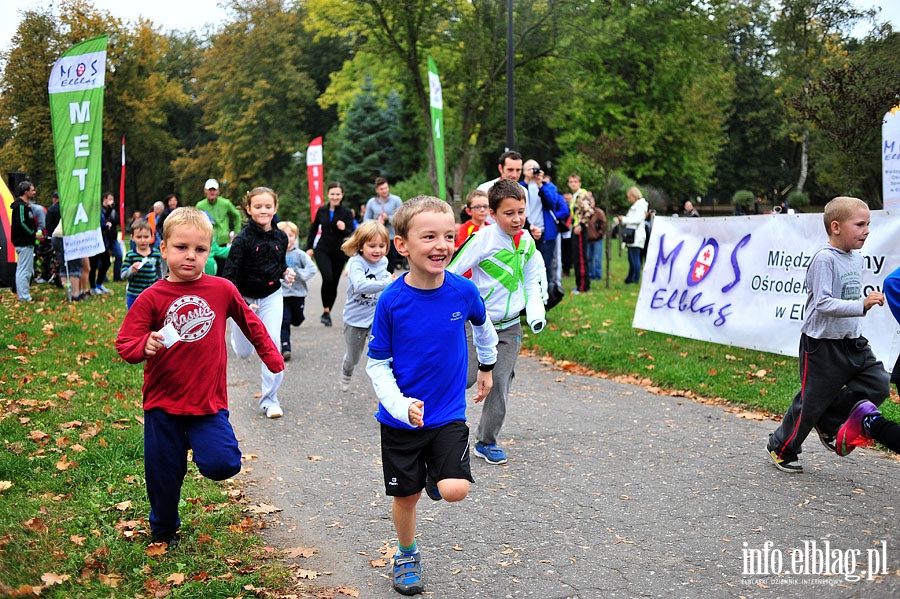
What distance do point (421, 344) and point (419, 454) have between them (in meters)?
0.55

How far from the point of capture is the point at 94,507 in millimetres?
5336

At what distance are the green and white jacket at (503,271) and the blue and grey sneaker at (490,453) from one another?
0.92 m

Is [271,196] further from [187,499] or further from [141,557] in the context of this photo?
[141,557]

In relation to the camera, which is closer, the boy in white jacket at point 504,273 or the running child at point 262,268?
the boy in white jacket at point 504,273

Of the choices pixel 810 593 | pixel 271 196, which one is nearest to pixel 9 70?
pixel 271 196

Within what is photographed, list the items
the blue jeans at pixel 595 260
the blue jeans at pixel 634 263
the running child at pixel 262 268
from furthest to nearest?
the blue jeans at pixel 595 260 → the blue jeans at pixel 634 263 → the running child at pixel 262 268

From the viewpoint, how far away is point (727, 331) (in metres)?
10.4

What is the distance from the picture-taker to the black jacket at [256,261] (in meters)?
7.87

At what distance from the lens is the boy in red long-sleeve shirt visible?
180 inches

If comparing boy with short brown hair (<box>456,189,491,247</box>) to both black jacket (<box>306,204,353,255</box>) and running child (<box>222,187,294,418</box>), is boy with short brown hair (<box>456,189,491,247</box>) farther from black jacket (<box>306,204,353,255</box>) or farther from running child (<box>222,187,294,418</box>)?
black jacket (<box>306,204,353,255</box>)

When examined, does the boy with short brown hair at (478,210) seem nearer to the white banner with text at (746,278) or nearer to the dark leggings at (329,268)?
the white banner with text at (746,278)

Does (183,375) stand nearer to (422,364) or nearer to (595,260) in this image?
(422,364)

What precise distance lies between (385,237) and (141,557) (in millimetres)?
4444

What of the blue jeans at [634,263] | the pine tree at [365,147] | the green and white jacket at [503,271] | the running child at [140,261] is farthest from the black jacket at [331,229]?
the pine tree at [365,147]
